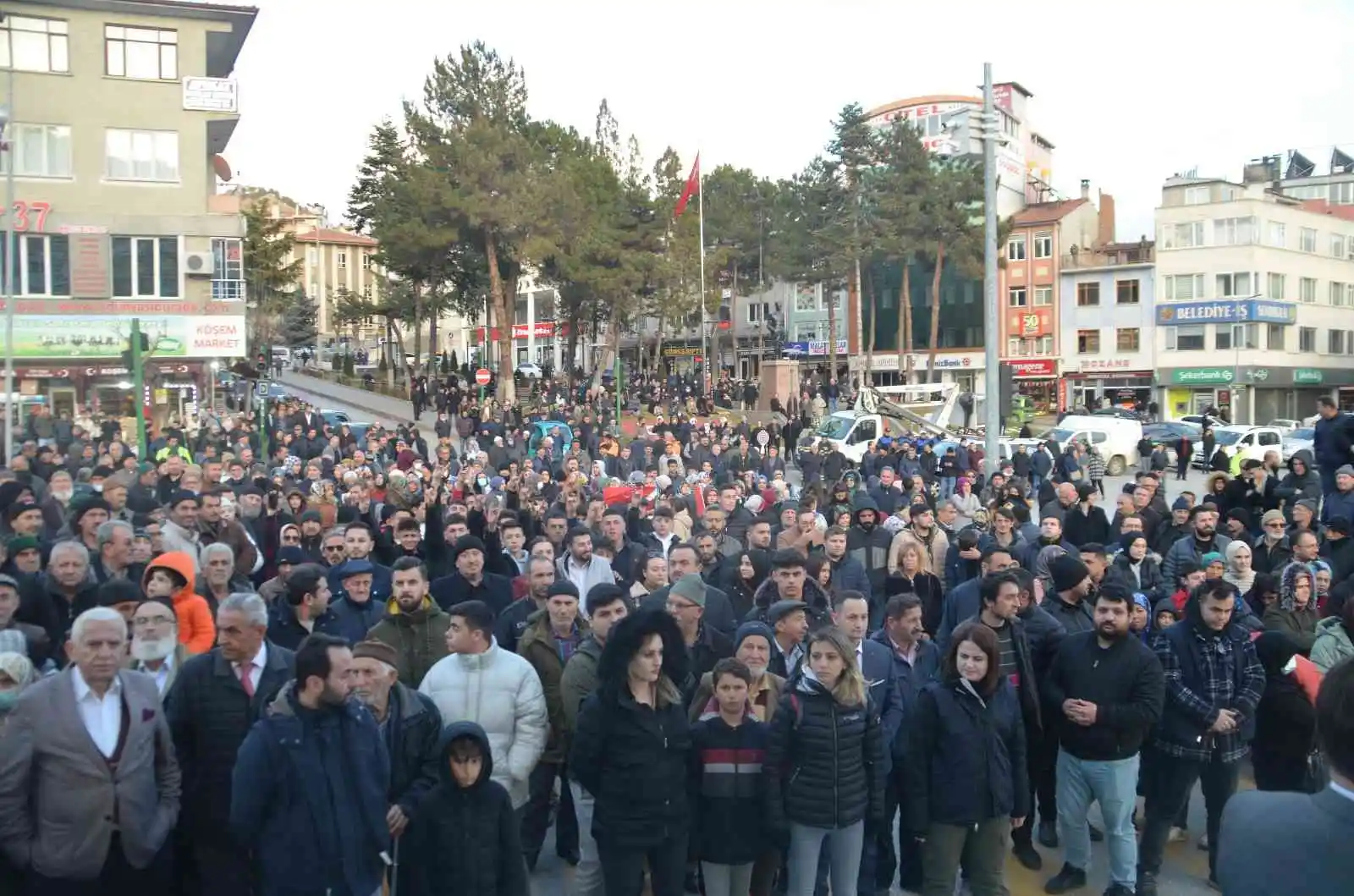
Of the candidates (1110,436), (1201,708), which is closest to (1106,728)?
Result: (1201,708)

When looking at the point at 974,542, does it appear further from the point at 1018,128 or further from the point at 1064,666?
the point at 1018,128

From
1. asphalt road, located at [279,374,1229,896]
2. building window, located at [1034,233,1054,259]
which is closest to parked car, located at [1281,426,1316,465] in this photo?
asphalt road, located at [279,374,1229,896]

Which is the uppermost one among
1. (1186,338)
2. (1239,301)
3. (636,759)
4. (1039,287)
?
(1039,287)

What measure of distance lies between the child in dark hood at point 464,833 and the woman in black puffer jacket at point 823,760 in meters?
1.26

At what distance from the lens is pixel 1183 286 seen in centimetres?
5850

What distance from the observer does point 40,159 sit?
33.3 m

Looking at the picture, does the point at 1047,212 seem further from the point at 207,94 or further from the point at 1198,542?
the point at 1198,542

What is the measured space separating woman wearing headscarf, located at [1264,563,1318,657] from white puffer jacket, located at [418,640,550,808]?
505 centimetres

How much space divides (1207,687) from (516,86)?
40.9 m

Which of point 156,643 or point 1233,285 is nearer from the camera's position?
point 156,643

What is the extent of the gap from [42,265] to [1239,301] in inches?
2169

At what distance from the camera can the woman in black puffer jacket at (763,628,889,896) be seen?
5.03 m

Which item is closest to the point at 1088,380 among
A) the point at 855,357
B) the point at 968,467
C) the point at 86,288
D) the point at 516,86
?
the point at 855,357

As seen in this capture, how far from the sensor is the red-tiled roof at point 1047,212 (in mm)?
62250
